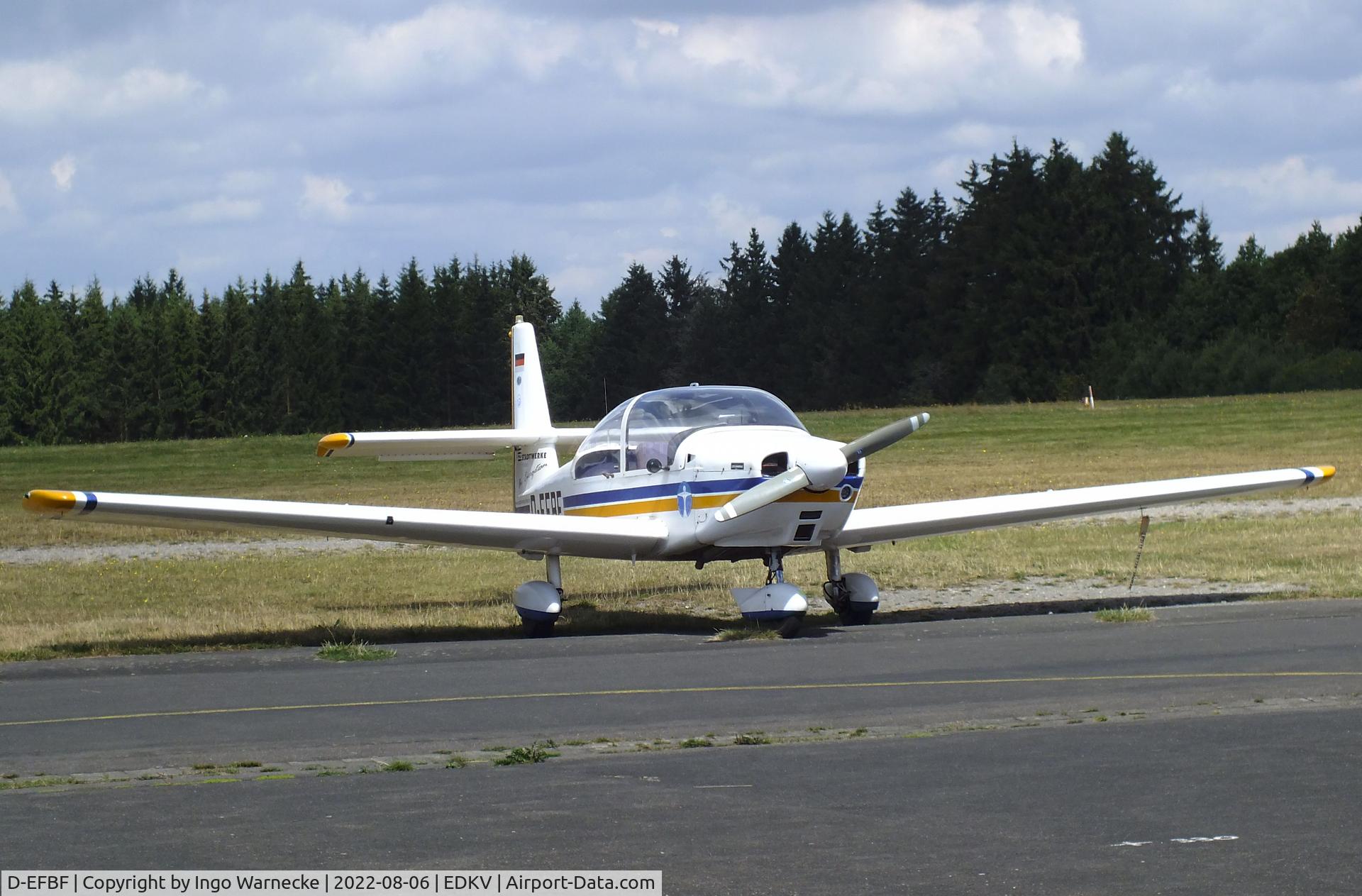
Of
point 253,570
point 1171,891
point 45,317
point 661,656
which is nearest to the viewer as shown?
point 1171,891

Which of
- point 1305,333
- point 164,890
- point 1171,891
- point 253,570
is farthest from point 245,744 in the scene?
point 1305,333

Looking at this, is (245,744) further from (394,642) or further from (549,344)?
(549,344)

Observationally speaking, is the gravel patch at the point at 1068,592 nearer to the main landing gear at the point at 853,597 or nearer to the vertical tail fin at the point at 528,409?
the main landing gear at the point at 853,597

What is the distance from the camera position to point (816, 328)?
10150 cm

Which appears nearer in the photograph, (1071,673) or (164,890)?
(164,890)

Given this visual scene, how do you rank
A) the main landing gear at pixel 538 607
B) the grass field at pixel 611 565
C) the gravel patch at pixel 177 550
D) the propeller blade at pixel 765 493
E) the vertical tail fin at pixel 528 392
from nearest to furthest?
1. the propeller blade at pixel 765 493
2. the main landing gear at pixel 538 607
3. the grass field at pixel 611 565
4. the vertical tail fin at pixel 528 392
5. the gravel patch at pixel 177 550

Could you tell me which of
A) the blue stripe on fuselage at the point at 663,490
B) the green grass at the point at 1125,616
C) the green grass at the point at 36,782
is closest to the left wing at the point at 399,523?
the blue stripe on fuselage at the point at 663,490

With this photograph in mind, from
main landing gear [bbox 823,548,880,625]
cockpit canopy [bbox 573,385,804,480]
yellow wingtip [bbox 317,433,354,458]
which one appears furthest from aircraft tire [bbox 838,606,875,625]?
yellow wingtip [bbox 317,433,354,458]

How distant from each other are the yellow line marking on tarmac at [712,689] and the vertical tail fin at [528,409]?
7.63m

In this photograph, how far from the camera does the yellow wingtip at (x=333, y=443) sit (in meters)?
14.2

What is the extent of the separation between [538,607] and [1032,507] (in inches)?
184

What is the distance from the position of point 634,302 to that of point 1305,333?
189 feet

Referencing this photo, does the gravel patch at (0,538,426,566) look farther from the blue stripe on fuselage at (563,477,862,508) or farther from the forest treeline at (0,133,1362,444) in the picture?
the forest treeline at (0,133,1362,444)

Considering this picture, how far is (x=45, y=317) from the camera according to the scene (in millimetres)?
92625
